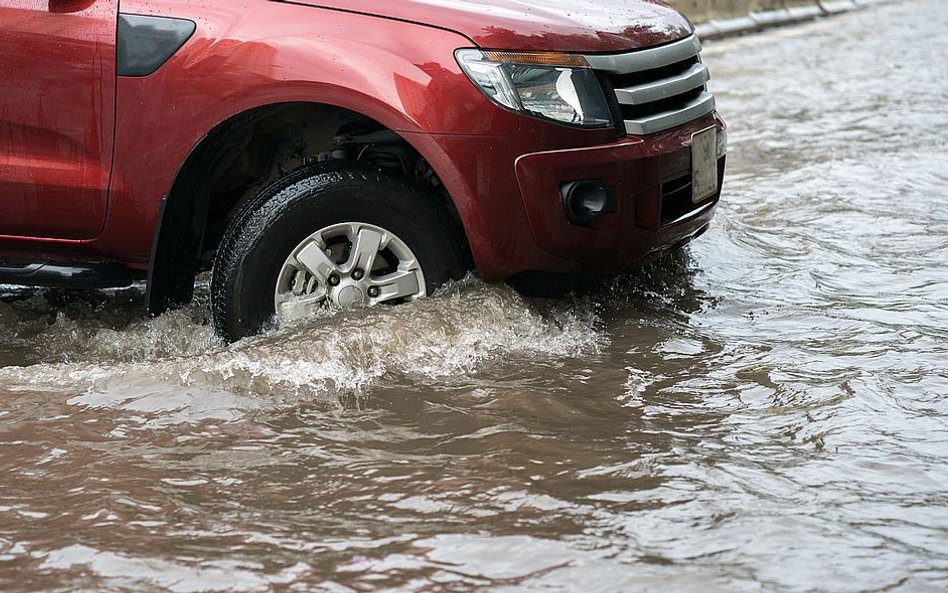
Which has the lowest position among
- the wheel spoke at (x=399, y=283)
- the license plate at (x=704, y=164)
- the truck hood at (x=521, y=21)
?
the wheel spoke at (x=399, y=283)

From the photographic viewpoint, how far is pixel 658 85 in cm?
427

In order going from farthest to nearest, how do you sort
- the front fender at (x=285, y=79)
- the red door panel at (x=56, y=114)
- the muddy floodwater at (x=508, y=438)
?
1. the red door panel at (x=56, y=114)
2. the front fender at (x=285, y=79)
3. the muddy floodwater at (x=508, y=438)

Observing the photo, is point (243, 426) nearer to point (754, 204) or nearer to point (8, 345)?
point (8, 345)

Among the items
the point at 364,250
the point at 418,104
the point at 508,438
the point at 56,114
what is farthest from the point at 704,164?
the point at 56,114

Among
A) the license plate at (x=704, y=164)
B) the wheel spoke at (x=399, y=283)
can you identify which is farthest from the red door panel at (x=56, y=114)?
the license plate at (x=704, y=164)

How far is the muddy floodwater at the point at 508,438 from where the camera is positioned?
2969mm

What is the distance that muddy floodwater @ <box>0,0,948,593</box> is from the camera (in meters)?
2.97

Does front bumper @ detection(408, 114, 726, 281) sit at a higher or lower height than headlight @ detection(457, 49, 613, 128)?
lower

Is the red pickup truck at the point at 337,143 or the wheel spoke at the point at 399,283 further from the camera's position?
the wheel spoke at the point at 399,283

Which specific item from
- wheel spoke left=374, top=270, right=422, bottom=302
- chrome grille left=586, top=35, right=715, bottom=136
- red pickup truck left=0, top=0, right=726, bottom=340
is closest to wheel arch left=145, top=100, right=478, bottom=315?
red pickup truck left=0, top=0, right=726, bottom=340

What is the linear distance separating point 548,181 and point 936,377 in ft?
4.71

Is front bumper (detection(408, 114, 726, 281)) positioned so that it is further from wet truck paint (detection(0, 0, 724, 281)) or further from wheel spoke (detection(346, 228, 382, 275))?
wheel spoke (detection(346, 228, 382, 275))

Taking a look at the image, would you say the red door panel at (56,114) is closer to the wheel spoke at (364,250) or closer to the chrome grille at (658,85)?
the wheel spoke at (364,250)

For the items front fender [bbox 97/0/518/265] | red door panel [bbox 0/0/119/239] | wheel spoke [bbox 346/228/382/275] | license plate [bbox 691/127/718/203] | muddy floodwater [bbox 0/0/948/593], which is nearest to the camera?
muddy floodwater [bbox 0/0/948/593]
